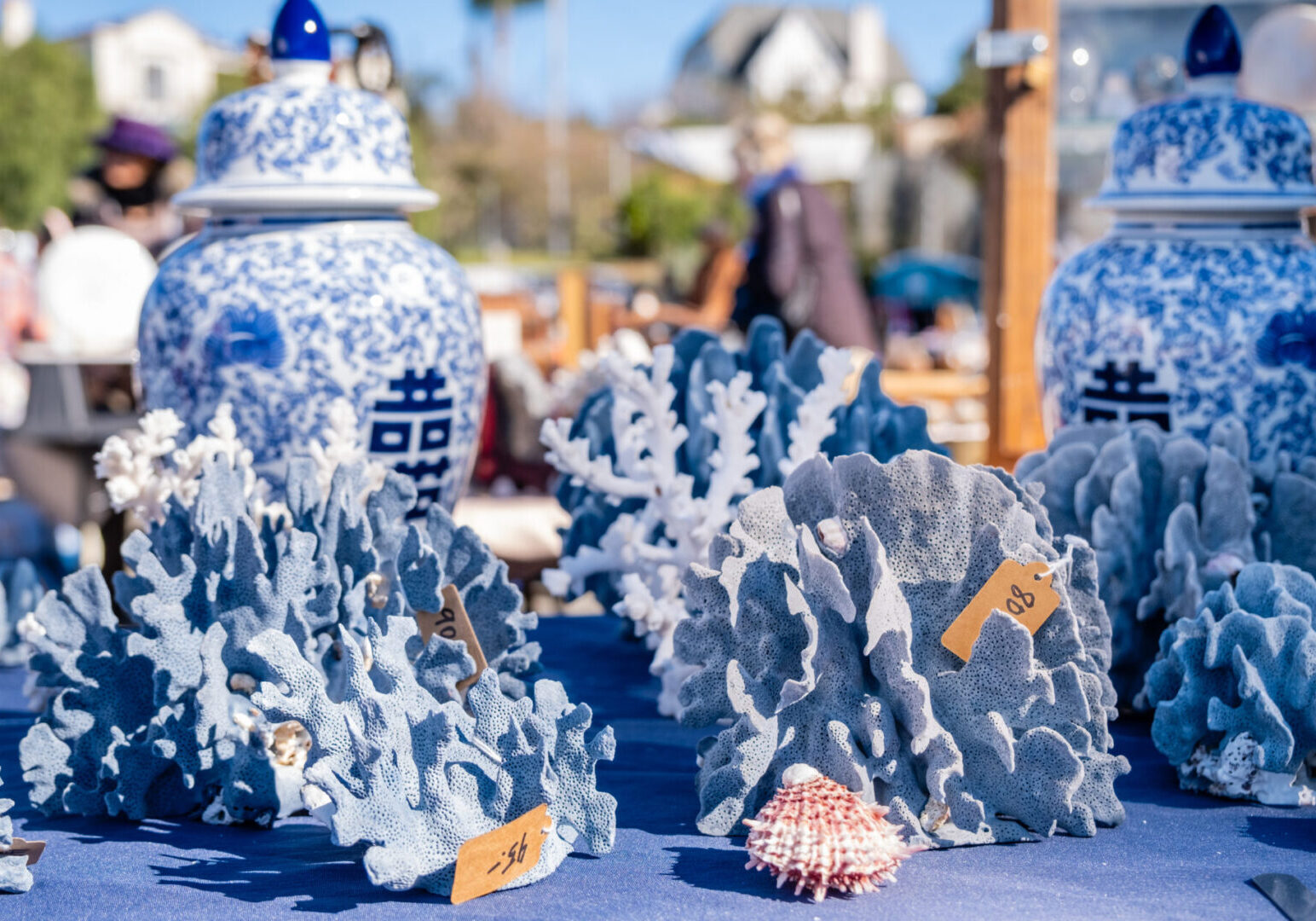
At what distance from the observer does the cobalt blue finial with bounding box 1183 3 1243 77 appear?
1527 millimetres

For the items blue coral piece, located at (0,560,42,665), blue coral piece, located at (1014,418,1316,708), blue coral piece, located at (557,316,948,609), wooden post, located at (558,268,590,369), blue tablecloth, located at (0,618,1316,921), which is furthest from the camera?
wooden post, located at (558,268,590,369)

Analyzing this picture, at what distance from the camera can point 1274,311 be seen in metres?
1.45

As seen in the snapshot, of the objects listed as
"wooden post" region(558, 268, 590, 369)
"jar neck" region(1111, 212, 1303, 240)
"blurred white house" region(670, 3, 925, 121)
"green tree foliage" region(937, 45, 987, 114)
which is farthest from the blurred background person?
"blurred white house" region(670, 3, 925, 121)

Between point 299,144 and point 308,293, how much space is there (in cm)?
18

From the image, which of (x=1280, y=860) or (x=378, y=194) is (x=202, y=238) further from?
(x=1280, y=860)

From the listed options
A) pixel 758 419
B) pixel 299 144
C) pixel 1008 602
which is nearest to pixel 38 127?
pixel 299 144

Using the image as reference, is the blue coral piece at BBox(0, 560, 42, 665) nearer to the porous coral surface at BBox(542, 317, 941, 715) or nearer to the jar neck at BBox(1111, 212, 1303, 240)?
the porous coral surface at BBox(542, 317, 941, 715)

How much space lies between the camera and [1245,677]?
1085 millimetres

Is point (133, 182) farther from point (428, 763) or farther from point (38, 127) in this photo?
point (38, 127)

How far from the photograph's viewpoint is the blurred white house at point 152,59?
34969mm

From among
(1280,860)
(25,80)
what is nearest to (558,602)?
(1280,860)

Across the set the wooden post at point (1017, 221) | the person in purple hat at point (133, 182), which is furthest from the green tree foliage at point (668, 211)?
the wooden post at point (1017, 221)

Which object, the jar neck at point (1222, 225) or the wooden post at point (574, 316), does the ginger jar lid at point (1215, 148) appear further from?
the wooden post at point (574, 316)

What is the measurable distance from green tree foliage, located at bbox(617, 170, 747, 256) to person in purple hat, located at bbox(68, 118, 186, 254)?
51.0ft
